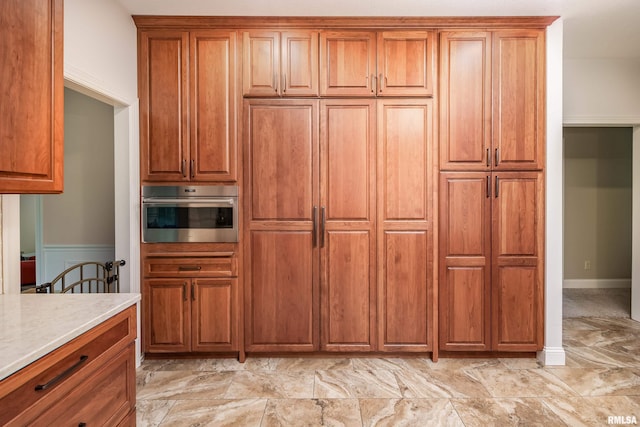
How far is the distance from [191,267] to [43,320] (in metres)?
1.57

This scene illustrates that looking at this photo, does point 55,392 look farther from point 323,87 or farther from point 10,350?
point 323,87

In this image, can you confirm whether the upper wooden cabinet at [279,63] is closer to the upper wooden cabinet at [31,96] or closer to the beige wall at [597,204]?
the upper wooden cabinet at [31,96]

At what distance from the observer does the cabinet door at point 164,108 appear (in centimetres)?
282

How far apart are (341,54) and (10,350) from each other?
2.62 m

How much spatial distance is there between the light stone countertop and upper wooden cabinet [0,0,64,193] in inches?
17.8

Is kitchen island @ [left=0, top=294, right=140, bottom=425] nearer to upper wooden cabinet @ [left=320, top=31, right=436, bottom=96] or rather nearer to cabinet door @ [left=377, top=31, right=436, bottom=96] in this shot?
upper wooden cabinet @ [left=320, top=31, right=436, bottom=96]

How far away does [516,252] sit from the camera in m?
2.89

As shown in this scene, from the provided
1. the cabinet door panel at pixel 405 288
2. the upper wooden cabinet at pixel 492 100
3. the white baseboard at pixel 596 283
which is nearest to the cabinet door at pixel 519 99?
the upper wooden cabinet at pixel 492 100

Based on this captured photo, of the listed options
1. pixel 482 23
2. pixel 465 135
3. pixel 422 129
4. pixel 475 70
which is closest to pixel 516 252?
pixel 465 135

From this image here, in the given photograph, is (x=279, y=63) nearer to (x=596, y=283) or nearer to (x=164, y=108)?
(x=164, y=108)

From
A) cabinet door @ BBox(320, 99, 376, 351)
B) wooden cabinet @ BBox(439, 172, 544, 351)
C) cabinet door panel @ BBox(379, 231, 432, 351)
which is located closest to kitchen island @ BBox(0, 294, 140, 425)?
cabinet door @ BBox(320, 99, 376, 351)

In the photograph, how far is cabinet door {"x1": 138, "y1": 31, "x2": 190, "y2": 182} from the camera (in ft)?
9.26

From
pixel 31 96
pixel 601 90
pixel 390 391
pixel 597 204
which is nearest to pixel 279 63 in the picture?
pixel 31 96

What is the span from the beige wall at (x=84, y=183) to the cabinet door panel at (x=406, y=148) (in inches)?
94.0
